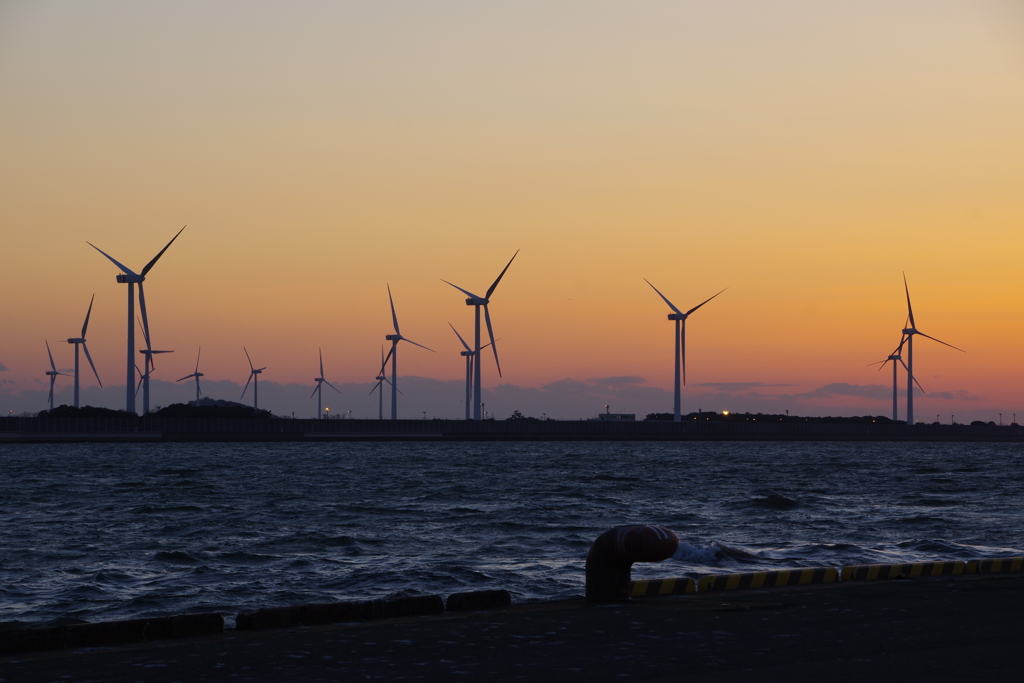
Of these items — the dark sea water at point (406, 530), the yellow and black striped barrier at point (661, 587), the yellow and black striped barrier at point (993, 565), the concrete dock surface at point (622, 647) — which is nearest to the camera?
the concrete dock surface at point (622, 647)

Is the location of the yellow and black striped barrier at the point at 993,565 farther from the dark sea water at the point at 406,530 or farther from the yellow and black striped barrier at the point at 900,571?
the dark sea water at the point at 406,530

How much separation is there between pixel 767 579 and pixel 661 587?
2.34m

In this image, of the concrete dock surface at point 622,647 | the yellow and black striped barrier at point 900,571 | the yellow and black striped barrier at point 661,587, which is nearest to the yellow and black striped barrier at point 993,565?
the yellow and black striped barrier at point 900,571

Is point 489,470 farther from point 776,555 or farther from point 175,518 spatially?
point 776,555

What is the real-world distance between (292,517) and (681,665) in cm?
3940

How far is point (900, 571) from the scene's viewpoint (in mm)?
21031

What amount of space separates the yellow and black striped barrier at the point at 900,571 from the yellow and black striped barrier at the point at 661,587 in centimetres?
374

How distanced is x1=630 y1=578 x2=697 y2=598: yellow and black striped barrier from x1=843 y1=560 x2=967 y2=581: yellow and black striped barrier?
3745 mm

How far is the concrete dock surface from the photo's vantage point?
12117 millimetres

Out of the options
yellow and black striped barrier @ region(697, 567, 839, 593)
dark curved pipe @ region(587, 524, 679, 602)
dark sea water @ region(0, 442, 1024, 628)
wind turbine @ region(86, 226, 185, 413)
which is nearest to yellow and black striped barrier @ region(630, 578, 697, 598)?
yellow and black striped barrier @ region(697, 567, 839, 593)

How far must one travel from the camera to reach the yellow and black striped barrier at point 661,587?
60.1 feet

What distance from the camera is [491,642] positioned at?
14.2m

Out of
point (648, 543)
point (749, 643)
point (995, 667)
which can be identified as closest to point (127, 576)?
point (648, 543)

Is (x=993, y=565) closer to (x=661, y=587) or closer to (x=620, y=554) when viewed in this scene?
(x=661, y=587)
